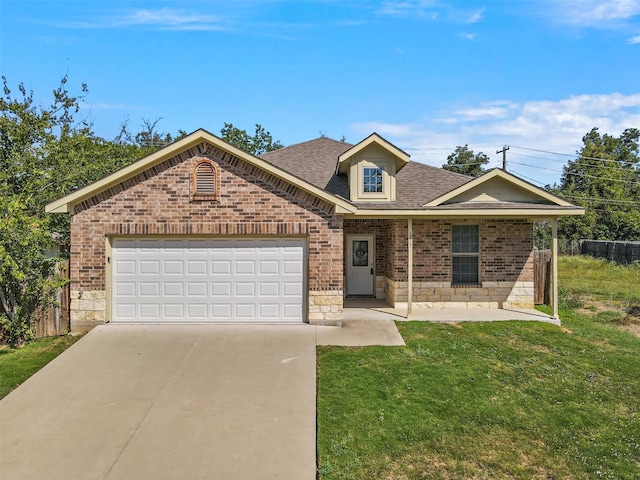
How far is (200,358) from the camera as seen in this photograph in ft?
26.0

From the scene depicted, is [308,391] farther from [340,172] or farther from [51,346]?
[340,172]

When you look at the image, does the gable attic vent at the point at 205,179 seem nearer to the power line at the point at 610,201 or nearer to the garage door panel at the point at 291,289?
the garage door panel at the point at 291,289

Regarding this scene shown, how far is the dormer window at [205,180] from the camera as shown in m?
9.84

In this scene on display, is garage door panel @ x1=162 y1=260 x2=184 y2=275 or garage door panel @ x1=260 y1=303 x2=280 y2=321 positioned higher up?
garage door panel @ x1=162 y1=260 x2=184 y2=275

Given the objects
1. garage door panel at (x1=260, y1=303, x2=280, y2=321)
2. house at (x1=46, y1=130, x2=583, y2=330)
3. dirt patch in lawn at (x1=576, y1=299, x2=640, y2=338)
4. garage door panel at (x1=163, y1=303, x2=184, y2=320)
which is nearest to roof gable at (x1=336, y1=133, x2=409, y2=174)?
house at (x1=46, y1=130, x2=583, y2=330)

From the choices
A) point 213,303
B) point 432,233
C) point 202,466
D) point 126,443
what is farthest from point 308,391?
point 432,233

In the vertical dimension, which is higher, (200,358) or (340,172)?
(340,172)

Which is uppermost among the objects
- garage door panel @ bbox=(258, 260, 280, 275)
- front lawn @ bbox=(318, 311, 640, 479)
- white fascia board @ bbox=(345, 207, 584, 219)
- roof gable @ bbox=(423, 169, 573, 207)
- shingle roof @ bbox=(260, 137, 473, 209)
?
shingle roof @ bbox=(260, 137, 473, 209)

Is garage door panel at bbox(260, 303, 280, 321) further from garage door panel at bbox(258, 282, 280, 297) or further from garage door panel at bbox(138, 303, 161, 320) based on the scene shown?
garage door panel at bbox(138, 303, 161, 320)

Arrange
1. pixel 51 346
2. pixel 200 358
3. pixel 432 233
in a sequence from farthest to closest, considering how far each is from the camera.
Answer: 1. pixel 432 233
2. pixel 51 346
3. pixel 200 358

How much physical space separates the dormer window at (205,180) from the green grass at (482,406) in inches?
183

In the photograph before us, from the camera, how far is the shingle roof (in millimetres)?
11989

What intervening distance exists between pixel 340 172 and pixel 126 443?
10196 mm

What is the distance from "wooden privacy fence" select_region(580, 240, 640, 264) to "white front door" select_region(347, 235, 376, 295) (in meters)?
19.6
